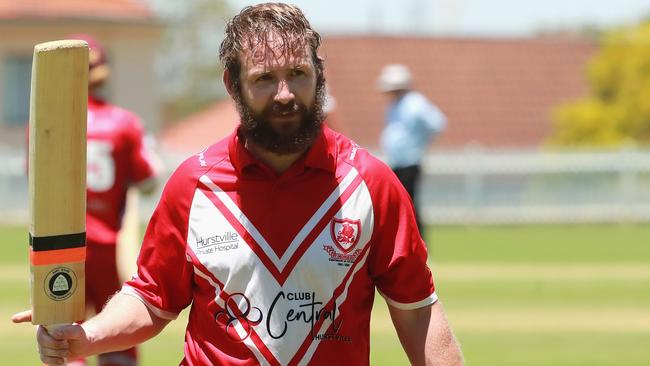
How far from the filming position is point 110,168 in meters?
8.85

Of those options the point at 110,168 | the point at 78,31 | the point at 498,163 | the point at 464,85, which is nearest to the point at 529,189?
the point at 498,163

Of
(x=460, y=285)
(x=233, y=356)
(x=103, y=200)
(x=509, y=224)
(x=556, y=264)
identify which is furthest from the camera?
(x=509, y=224)

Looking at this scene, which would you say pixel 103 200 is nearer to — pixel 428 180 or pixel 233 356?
pixel 233 356

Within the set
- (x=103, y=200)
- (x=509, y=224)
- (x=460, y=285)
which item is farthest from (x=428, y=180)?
(x=103, y=200)

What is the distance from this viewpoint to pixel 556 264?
19703 mm

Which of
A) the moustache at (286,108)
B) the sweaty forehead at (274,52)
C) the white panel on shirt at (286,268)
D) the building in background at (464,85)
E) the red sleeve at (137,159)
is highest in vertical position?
the building in background at (464,85)

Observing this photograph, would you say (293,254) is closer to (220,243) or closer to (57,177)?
(220,243)

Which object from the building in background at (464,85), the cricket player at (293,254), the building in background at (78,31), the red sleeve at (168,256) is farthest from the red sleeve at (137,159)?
the building in background at (464,85)

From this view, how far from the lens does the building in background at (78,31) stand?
4763 centimetres

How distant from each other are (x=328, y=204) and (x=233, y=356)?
56 cm

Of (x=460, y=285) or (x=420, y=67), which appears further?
(x=420, y=67)

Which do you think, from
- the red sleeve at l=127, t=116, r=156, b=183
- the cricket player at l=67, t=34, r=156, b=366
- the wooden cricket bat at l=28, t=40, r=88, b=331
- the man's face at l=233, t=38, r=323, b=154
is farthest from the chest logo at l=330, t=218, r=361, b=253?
the red sleeve at l=127, t=116, r=156, b=183

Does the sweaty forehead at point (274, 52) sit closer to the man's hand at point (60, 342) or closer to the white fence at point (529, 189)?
the man's hand at point (60, 342)

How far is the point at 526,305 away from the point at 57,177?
10174mm
